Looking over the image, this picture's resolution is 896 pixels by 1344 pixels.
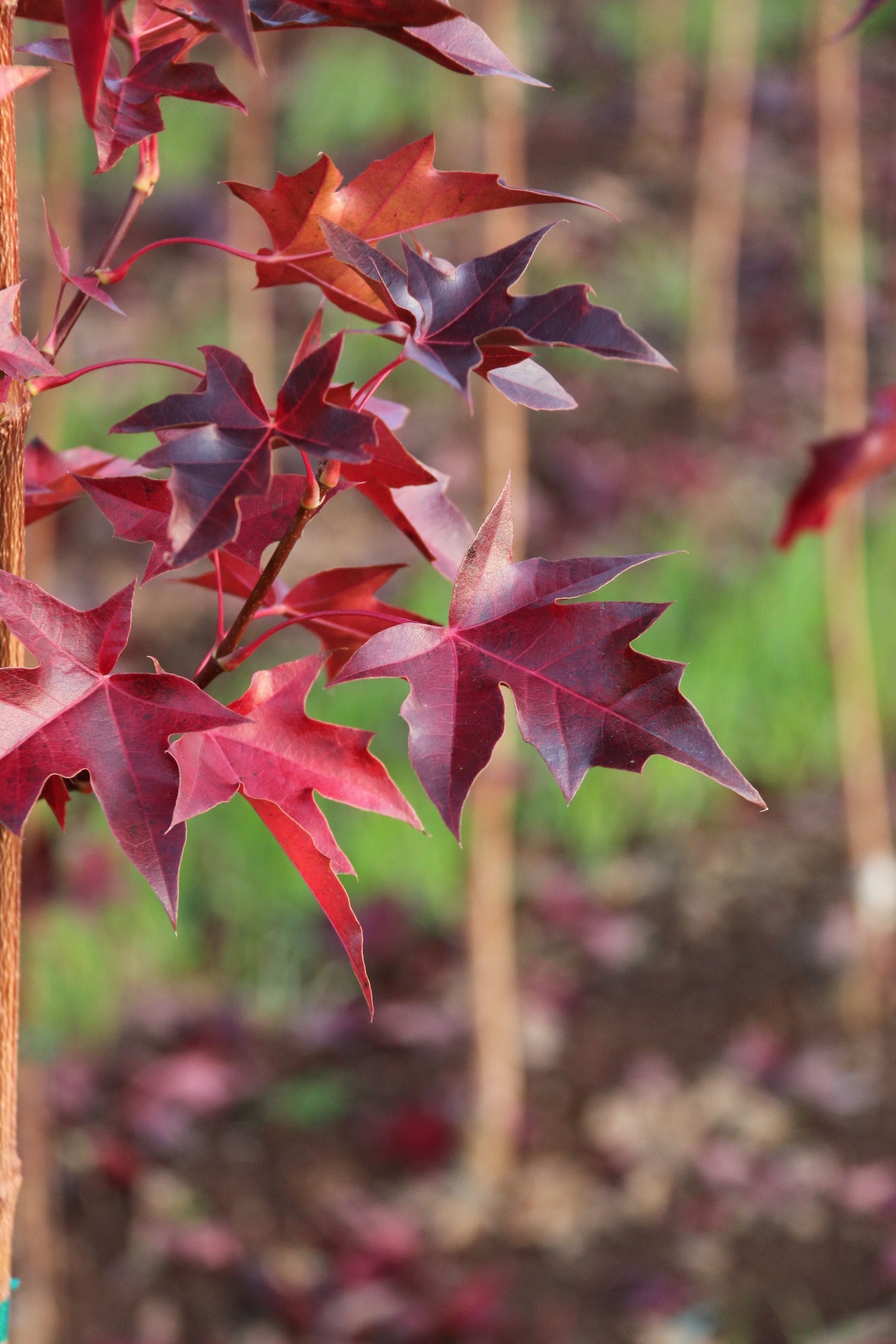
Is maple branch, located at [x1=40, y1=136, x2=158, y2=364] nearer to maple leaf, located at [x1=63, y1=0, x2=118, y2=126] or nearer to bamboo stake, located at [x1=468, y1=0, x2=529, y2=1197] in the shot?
maple leaf, located at [x1=63, y1=0, x2=118, y2=126]

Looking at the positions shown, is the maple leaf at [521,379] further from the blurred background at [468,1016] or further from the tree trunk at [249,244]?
the tree trunk at [249,244]

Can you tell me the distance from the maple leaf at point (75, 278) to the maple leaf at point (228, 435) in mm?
58

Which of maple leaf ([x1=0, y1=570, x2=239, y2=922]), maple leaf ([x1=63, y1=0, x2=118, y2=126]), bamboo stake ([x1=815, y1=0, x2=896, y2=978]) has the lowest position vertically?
bamboo stake ([x1=815, y1=0, x2=896, y2=978])

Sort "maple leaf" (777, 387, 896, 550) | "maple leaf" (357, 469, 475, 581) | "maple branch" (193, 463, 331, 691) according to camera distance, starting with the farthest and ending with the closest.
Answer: "maple leaf" (777, 387, 896, 550) < "maple leaf" (357, 469, 475, 581) < "maple branch" (193, 463, 331, 691)

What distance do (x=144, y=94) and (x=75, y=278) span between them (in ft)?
0.26

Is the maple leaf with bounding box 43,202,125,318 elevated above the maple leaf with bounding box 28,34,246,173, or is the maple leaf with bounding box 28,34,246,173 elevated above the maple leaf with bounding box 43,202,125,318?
the maple leaf with bounding box 28,34,246,173

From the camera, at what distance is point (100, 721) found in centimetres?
46

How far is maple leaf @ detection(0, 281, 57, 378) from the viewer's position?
464mm

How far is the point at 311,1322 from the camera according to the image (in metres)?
1.82

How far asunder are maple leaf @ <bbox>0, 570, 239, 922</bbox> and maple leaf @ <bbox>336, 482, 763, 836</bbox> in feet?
0.23

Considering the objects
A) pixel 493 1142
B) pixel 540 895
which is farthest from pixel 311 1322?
pixel 540 895

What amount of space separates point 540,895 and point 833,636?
33.5 inches

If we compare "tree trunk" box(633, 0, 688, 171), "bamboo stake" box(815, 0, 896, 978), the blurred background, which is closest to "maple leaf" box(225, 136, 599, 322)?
the blurred background

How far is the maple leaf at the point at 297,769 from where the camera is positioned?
1.58 ft
